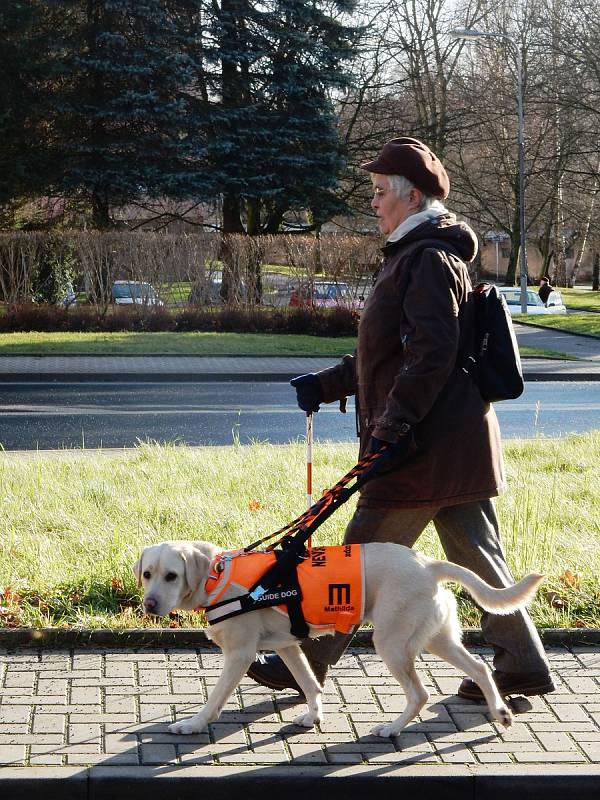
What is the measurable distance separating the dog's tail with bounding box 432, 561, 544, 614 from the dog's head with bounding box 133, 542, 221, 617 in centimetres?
84

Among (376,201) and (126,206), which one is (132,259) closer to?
(126,206)

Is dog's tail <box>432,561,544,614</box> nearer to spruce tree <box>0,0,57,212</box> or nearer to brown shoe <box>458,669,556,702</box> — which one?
brown shoe <box>458,669,556,702</box>

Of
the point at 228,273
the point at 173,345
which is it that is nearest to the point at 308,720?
the point at 173,345

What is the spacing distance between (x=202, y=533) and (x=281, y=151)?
1051 inches

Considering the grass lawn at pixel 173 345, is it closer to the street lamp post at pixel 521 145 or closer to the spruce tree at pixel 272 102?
the spruce tree at pixel 272 102

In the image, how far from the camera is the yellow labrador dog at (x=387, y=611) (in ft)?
12.5

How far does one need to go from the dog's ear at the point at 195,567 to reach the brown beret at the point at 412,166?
5.08 feet

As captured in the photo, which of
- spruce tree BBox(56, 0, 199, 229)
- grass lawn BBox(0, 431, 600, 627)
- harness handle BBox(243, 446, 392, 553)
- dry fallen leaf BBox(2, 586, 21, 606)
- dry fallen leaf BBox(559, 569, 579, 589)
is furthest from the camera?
spruce tree BBox(56, 0, 199, 229)

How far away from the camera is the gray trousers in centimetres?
419

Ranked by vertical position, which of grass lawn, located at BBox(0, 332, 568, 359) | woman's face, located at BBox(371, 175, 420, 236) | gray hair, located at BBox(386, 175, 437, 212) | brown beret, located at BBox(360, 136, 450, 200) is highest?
brown beret, located at BBox(360, 136, 450, 200)

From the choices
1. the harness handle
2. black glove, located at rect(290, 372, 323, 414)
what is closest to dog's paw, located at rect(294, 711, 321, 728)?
the harness handle

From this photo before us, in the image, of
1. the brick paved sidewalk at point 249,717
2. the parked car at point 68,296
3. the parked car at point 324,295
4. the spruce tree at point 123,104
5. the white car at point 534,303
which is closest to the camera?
the brick paved sidewalk at point 249,717

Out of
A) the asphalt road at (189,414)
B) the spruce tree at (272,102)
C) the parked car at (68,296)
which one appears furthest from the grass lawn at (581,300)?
the asphalt road at (189,414)

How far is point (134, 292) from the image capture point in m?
26.9
